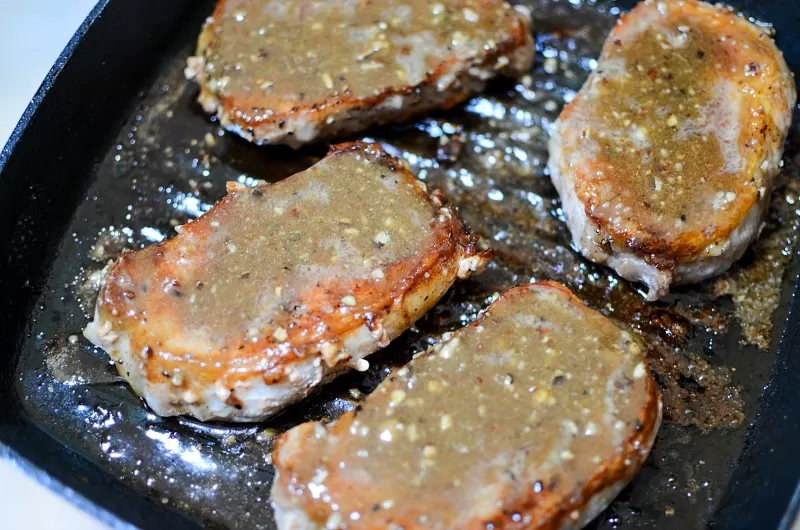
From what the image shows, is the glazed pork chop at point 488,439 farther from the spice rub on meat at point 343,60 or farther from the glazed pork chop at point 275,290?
the spice rub on meat at point 343,60

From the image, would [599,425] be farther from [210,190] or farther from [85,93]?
[85,93]

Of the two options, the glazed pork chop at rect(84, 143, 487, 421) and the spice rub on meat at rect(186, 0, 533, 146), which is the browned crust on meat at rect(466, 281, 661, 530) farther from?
the spice rub on meat at rect(186, 0, 533, 146)

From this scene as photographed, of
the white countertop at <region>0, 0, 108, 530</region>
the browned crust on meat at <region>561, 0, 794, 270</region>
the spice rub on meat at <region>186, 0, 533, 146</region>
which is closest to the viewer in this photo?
the browned crust on meat at <region>561, 0, 794, 270</region>

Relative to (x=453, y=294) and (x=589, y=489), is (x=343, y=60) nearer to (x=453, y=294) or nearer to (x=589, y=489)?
(x=453, y=294)

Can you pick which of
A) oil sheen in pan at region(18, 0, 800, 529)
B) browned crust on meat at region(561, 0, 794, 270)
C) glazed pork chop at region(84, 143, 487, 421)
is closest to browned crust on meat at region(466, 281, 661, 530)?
oil sheen in pan at region(18, 0, 800, 529)

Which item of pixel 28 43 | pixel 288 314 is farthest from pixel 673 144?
pixel 28 43
